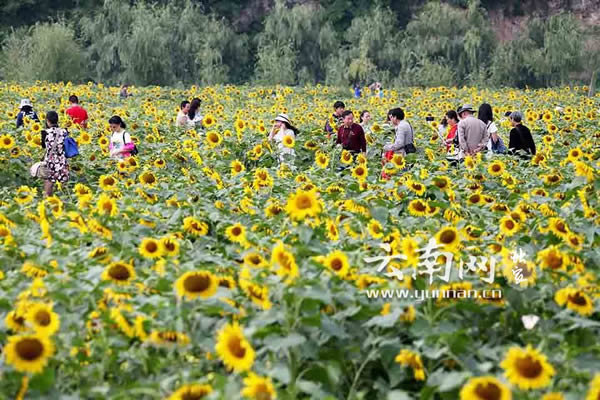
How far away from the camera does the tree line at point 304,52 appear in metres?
28.2

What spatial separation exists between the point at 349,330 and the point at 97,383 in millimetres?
835

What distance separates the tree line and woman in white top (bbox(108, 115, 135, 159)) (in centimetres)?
1994

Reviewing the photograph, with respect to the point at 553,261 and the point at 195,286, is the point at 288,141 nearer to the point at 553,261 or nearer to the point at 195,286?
the point at 553,261

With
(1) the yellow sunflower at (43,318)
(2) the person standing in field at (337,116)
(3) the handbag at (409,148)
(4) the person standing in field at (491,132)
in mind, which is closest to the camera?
(1) the yellow sunflower at (43,318)

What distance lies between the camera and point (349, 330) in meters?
2.89

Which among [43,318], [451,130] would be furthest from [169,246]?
[451,130]

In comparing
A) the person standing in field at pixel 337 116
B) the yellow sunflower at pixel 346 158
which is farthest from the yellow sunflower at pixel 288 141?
the person standing in field at pixel 337 116

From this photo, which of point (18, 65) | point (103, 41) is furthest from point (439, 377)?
point (103, 41)

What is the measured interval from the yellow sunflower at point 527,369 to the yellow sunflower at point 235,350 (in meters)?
0.70

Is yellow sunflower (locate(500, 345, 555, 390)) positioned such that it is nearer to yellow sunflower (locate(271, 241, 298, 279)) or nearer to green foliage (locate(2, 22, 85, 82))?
yellow sunflower (locate(271, 241, 298, 279))

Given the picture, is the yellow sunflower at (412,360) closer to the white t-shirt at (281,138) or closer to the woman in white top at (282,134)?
the woman in white top at (282,134)

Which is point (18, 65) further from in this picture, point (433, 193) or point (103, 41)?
point (433, 193)

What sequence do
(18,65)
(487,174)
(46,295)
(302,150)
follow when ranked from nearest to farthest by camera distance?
(46,295), (487,174), (302,150), (18,65)

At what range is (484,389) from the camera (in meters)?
2.23
